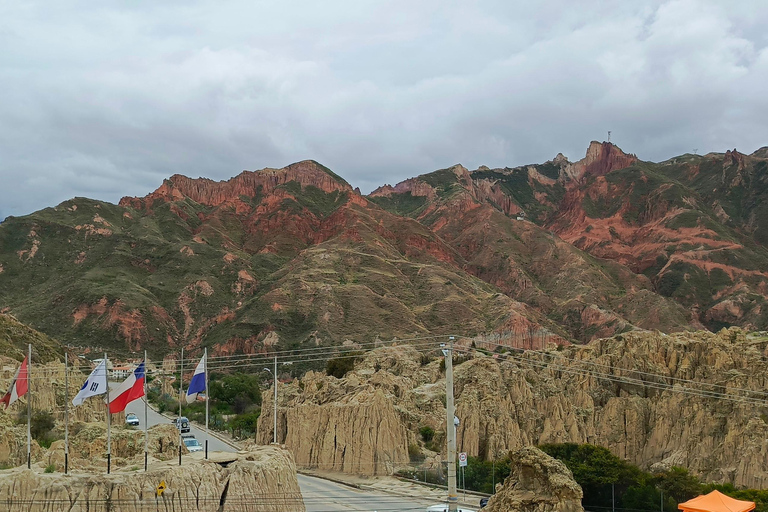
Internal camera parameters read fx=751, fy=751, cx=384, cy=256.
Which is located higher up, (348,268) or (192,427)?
(348,268)

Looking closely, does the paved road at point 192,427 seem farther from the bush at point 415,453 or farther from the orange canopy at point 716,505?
the orange canopy at point 716,505

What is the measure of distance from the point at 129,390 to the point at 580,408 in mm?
38431

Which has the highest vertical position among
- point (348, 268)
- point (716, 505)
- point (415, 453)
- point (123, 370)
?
point (348, 268)

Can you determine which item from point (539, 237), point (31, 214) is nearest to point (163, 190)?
point (31, 214)

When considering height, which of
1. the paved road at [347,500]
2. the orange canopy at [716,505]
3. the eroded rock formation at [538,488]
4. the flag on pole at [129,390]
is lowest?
the paved road at [347,500]

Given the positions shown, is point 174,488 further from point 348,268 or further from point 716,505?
point 348,268

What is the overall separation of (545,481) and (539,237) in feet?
503

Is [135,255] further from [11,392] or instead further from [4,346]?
[11,392]

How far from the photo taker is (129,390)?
2584 centimetres

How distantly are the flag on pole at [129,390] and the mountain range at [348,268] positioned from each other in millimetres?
82183

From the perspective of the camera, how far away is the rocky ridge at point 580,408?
146ft

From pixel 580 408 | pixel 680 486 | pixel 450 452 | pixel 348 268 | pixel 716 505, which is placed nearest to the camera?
pixel 450 452

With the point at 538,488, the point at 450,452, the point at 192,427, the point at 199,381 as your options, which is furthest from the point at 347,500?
the point at 192,427

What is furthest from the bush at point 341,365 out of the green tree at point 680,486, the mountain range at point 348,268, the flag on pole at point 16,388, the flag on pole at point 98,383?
the flag on pole at point 98,383
